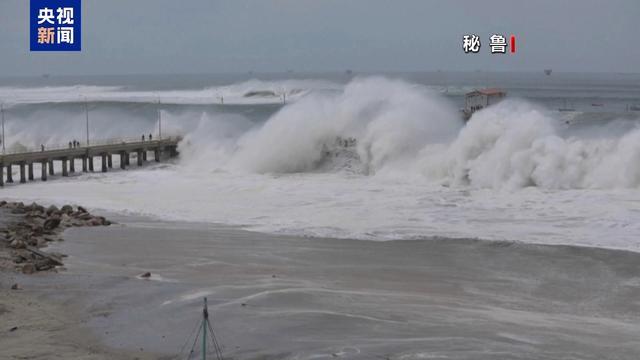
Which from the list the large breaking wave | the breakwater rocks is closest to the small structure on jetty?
the large breaking wave

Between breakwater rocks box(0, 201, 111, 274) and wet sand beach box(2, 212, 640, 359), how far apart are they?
1.45 ft

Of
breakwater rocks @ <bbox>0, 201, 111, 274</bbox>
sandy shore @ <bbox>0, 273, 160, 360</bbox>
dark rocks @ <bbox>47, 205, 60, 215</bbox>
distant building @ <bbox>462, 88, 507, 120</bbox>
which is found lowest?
sandy shore @ <bbox>0, 273, 160, 360</bbox>

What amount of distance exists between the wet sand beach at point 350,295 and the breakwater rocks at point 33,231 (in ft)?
1.45

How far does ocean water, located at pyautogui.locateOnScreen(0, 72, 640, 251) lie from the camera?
68.8 ft

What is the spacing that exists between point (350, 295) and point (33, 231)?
8.75m

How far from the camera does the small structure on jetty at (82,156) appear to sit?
3406 cm

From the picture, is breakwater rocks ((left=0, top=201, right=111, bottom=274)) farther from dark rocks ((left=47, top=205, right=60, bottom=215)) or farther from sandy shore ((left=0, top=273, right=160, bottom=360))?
sandy shore ((left=0, top=273, right=160, bottom=360))

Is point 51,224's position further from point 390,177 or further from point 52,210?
point 390,177

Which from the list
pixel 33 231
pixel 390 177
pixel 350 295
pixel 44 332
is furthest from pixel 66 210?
pixel 390 177

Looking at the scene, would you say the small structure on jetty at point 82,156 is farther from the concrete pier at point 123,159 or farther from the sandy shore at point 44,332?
the sandy shore at point 44,332

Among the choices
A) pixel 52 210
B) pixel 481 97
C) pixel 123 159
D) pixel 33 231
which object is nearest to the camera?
pixel 33 231

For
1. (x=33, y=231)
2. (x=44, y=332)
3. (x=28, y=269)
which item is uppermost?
(x=33, y=231)

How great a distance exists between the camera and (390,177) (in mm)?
31891

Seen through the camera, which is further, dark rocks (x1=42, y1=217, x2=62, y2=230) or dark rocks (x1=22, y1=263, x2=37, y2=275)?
dark rocks (x1=42, y1=217, x2=62, y2=230)
